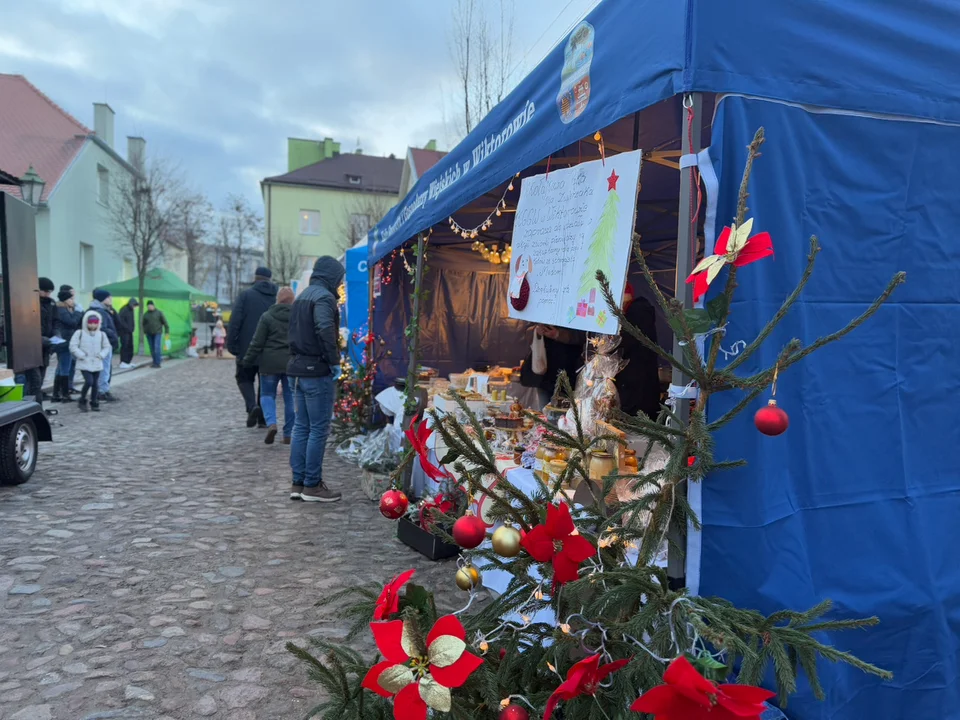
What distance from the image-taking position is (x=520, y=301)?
129 inches

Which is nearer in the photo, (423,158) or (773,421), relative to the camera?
(773,421)

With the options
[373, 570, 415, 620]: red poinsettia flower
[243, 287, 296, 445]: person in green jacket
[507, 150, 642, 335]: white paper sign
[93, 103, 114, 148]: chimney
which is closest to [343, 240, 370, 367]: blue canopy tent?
[243, 287, 296, 445]: person in green jacket

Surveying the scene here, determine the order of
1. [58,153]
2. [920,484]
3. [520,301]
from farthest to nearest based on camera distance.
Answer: [58,153] → [520,301] → [920,484]

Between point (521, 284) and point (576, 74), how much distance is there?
1.10 meters

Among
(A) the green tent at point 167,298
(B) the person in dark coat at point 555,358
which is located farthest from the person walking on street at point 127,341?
(B) the person in dark coat at point 555,358

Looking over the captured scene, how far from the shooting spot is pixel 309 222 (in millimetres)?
41031

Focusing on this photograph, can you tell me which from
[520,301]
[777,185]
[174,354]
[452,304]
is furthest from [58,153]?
[777,185]

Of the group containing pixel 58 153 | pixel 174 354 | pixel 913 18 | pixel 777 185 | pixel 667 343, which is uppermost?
pixel 58 153

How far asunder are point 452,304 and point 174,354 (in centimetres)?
1631

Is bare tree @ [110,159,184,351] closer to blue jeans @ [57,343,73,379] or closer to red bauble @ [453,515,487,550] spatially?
blue jeans @ [57,343,73,379]

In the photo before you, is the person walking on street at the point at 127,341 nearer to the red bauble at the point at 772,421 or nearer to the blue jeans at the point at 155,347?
the blue jeans at the point at 155,347

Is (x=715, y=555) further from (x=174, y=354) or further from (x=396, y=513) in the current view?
(x=174, y=354)

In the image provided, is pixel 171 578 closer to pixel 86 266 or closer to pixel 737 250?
pixel 737 250

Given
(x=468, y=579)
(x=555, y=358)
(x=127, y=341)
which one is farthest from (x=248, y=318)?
(x=127, y=341)
